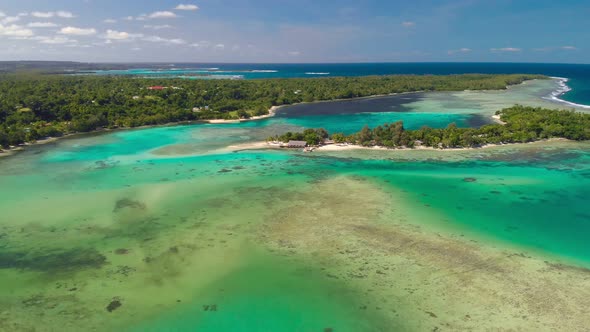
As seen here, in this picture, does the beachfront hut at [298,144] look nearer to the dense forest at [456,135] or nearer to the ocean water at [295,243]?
the dense forest at [456,135]

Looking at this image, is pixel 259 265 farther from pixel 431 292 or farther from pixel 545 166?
pixel 545 166

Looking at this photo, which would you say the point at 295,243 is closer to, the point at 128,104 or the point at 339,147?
the point at 339,147

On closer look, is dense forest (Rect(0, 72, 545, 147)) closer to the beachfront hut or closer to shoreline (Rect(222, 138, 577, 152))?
shoreline (Rect(222, 138, 577, 152))

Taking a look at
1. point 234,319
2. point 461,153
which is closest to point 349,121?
point 461,153

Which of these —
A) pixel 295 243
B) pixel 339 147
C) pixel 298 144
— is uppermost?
pixel 298 144

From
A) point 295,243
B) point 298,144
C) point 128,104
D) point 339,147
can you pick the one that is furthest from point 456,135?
point 128,104

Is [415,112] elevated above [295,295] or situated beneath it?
elevated above
